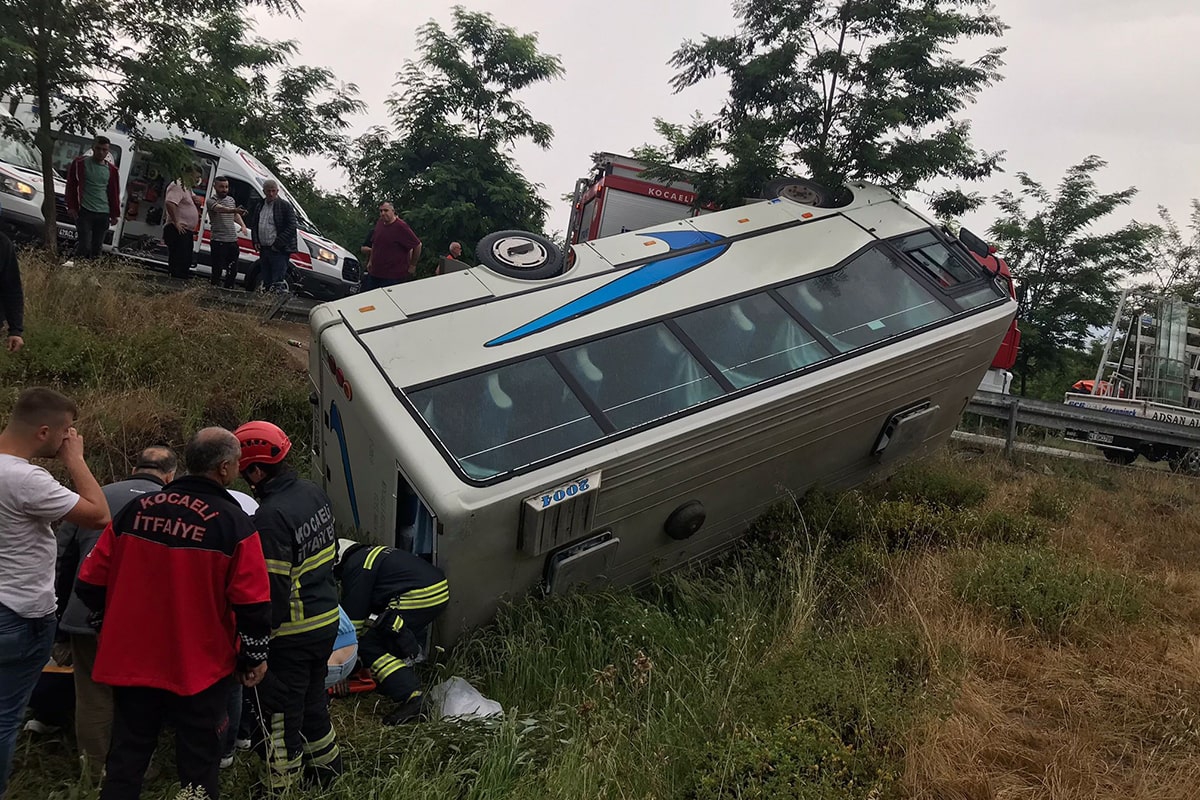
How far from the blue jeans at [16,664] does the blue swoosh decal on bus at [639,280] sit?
7.97 feet

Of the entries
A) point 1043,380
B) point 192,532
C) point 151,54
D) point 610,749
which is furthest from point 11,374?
point 1043,380

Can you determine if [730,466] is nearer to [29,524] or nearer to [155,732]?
[155,732]

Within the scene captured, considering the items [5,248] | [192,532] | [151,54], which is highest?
[151,54]

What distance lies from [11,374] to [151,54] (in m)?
3.21

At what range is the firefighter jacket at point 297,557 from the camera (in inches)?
119

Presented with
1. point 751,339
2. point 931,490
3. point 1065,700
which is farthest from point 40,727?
point 931,490

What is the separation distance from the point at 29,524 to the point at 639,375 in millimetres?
2891

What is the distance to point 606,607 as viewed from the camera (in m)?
4.52

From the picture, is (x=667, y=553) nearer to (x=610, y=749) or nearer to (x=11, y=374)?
(x=610, y=749)

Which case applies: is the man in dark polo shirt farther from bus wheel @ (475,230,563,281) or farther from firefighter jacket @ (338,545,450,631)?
firefighter jacket @ (338,545,450,631)

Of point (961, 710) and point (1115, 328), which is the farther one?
point (1115, 328)

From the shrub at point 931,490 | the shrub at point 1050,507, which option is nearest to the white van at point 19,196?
the shrub at point 931,490

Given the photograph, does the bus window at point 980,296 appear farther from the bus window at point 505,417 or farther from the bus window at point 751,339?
the bus window at point 505,417

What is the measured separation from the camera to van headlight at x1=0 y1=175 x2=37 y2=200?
905cm
